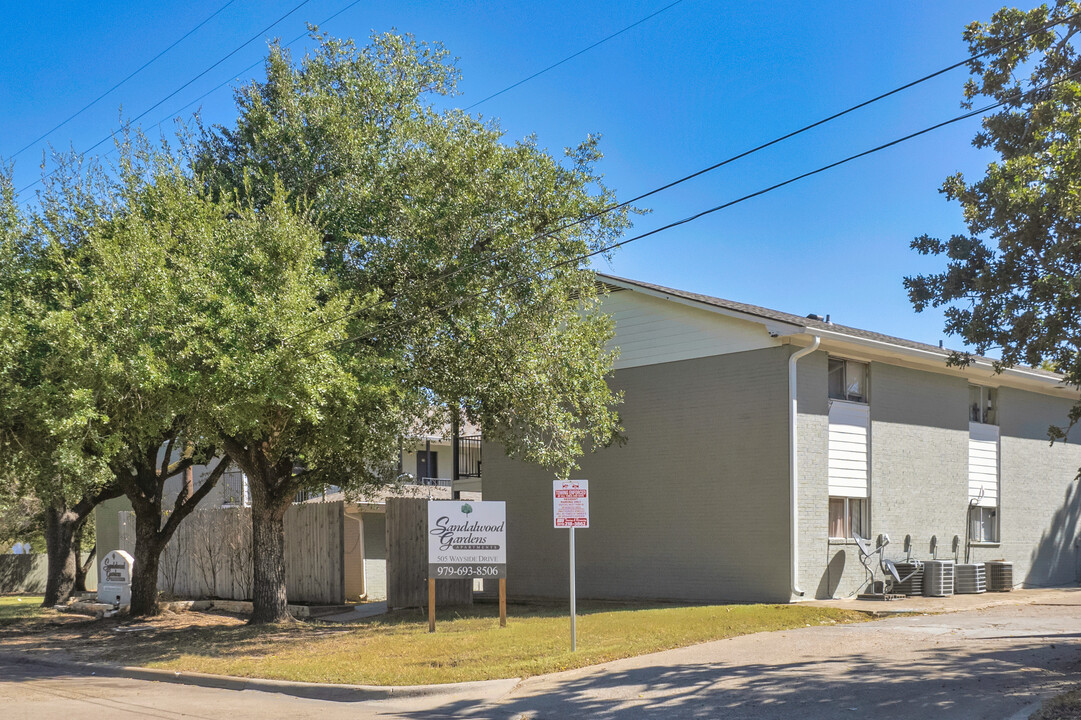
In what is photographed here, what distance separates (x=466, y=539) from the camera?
54.5ft

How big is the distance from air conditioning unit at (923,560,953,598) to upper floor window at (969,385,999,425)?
176 inches

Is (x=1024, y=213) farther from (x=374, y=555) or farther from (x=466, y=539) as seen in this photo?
(x=374, y=555)

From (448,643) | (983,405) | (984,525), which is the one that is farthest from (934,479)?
(448,643)

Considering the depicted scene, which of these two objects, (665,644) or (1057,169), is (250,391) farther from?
(1057,169)

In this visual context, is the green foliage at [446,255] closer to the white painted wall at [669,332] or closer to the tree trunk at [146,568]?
the white painted wall at [669,332]

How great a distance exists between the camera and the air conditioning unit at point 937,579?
19922 millimetres

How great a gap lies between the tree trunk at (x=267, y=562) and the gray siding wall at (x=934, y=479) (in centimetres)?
977

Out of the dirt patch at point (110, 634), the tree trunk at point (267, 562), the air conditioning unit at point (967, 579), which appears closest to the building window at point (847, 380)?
the air conditioning unit at point (967, 579)

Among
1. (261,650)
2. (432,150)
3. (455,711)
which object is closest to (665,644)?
(455,711)

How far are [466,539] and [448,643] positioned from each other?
2.43 m

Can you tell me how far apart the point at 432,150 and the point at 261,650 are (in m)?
8.83

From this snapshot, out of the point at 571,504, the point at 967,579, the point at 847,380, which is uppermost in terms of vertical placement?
the point at 847,380

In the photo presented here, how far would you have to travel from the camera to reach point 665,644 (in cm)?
1370

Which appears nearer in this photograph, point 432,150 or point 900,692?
point 900,692
